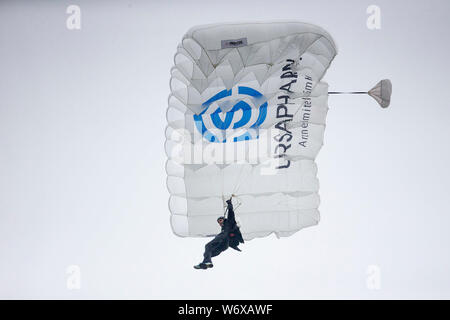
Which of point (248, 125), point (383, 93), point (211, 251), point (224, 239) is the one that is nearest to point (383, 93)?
point (383, 93)

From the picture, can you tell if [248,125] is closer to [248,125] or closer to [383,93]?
[248,125]

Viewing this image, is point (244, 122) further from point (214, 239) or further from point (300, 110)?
point (214, 239)

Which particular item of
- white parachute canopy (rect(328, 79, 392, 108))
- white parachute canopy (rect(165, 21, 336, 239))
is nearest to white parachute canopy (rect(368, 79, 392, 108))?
white parachute canopy (rect(328, 79, 392, 108))

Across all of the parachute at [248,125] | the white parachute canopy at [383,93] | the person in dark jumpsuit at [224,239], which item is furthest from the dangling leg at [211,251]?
the white parachute canopy at [383,93]
